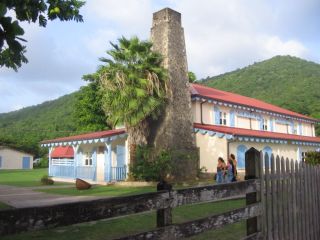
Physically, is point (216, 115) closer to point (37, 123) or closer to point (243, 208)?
point (243, 208)

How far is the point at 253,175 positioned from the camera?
4242mm

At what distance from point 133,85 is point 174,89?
9.58 ft

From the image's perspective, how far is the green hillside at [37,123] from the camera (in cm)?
6431

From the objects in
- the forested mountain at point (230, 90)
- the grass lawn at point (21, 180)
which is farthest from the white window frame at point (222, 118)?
the forested mountain at point (230, 90)

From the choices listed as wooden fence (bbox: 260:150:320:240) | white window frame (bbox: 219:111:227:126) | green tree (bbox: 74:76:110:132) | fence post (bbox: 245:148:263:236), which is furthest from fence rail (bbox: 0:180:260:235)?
green tree (bbox: 74:76:110:132)

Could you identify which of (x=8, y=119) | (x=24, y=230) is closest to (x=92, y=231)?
(x=24, y=230)

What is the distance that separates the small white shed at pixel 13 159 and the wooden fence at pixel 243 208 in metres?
57.3

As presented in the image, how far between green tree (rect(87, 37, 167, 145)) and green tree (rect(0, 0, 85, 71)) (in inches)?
613

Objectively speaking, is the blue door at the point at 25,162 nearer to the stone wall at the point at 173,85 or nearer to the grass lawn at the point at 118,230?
the stone wall at the point at 173,85

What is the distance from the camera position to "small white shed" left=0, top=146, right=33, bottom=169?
2226 inches

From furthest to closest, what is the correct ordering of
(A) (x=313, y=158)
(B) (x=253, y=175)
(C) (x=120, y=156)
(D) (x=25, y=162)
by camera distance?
(D) (x=25, y=162) → (C) (x=120, y=156) → (A) (x=313, y=158) → (B) (x=253, y=175)

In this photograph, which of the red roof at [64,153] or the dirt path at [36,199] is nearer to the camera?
the dirt path at [36,199]

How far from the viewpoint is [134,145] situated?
68.9 feet

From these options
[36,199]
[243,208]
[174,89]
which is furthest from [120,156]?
[243,208]
